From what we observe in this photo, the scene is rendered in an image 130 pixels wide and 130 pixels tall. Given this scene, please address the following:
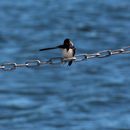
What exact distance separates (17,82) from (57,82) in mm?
786

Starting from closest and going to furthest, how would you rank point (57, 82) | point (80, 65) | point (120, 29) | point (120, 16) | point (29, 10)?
point (57, 82) → point (80, 65) → point (120, 29) → point (120, 16) → point (29, 10)

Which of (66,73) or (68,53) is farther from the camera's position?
(66,73)

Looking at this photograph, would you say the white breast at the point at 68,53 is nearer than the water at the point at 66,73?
Yes

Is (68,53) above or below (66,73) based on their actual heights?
below

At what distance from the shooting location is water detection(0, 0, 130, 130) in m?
14.3

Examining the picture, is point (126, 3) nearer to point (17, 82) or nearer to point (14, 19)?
point (14, 19)

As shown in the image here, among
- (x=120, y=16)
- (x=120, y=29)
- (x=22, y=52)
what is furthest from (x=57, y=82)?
(x=120, y=16)

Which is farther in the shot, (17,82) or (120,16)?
(120,16)

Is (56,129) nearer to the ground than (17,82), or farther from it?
nearer to the ground

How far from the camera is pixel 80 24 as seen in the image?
22922 mm

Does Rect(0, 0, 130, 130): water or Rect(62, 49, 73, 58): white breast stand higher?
Rect(0, 0, 130, 130): water

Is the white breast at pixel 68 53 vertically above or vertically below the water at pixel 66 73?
below

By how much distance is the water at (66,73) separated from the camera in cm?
1434

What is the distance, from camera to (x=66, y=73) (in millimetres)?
17484
